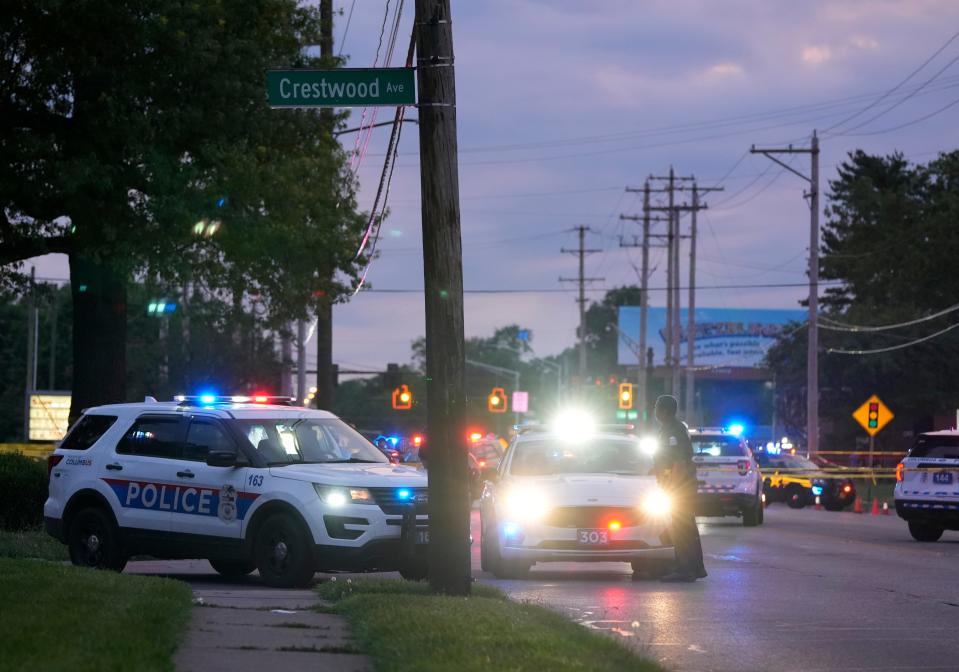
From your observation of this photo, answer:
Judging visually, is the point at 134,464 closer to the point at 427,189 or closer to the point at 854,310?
the point at 427,189

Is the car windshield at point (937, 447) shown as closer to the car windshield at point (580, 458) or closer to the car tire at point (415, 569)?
the car windshield at point (580, 458)

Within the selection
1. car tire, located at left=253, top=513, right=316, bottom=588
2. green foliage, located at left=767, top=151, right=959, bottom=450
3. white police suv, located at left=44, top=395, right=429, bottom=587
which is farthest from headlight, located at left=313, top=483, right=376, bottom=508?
green foliage, located at left=767, top=151, right=959, bottom=450

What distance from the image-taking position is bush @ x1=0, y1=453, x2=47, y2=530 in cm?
2194

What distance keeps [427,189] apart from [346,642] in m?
3.94

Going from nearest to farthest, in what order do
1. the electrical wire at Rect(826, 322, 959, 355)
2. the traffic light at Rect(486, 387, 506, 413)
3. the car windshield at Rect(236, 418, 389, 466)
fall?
the car windshield at Rect(236, 418, 389, 466) → the traffic light at Rect(486, 387, 506, 413) → the electrical wire at Rect(826, 322, 959, 355)

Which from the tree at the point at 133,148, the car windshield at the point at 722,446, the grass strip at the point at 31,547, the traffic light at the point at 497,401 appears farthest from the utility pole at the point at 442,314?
the traffic light at the point at 497,401

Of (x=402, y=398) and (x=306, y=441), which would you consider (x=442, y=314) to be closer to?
(x=306, y=441)

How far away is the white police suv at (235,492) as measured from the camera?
51.0ft

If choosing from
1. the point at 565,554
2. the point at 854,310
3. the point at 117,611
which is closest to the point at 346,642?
the point at 117,611

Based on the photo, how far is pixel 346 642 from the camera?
10.3m

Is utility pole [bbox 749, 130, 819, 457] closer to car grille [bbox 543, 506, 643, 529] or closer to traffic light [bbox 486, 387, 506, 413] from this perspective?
traffic light [bbox 486, 387, 506, 413]

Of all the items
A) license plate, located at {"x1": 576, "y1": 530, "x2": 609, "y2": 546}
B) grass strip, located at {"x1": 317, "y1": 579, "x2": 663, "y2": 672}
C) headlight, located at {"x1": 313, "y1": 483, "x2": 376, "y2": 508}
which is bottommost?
grass strip, located at {"x1": 317, "y1": 579, "x2": 663, "y2": 672}

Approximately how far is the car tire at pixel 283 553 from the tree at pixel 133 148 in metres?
9.80

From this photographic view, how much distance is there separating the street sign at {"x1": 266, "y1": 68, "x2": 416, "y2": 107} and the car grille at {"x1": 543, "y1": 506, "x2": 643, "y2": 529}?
5.44 m
